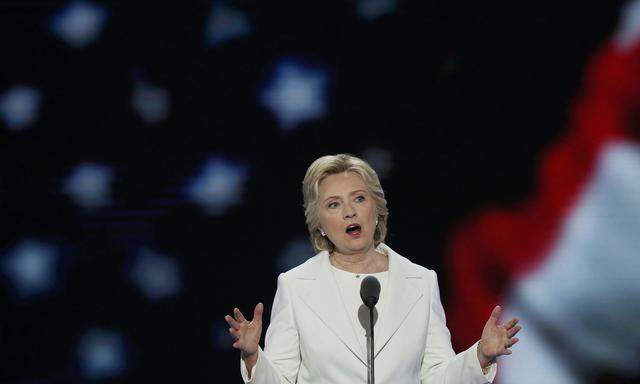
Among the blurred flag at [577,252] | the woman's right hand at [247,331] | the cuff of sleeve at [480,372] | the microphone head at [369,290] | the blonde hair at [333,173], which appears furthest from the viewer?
the blurred flag at [577,252]

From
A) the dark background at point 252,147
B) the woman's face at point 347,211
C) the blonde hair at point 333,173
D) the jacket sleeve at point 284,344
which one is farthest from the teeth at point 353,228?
the dark background at point 252,147

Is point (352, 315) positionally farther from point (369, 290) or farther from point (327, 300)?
point (369, 290)

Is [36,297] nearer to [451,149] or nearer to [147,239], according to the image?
[147,239]

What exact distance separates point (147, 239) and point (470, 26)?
4.90 ft

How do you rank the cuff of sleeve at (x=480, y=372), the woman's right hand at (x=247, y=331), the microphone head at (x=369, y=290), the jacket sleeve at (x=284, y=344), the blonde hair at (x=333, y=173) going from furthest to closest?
the blonde hair at (x=333, y=173)
the jacket sleeve at (x=284, y=344)
the cuff of sleeve at (x=480, y=372)
the woman's right hand at (x=247, y=331)
the microphone head at (x=369, y=290)

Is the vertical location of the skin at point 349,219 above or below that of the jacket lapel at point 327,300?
above

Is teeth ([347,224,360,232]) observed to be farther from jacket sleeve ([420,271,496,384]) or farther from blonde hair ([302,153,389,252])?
jacket sleeve ([420,271,496,384])

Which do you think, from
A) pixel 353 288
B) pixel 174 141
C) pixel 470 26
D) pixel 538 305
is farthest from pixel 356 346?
pixel 470 26

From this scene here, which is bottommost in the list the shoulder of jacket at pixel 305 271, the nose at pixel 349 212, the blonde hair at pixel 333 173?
the shoulder of jacket at pixel 305 271

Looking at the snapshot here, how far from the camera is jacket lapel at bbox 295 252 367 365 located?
2.15 metres

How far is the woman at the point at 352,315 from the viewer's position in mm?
2123

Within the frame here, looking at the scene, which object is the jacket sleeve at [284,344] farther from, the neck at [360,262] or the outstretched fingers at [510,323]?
the outstretched fingers at [510,323]

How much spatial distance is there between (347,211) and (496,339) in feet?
1.76

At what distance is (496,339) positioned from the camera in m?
2.02
